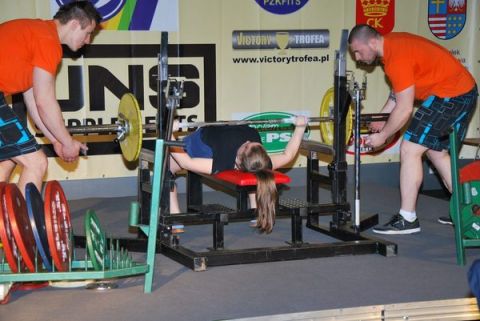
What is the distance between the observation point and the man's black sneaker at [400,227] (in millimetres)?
5348

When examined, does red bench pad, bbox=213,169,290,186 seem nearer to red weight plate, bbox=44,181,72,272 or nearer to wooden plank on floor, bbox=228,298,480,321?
red weight plate, bbox=44,181,72,272

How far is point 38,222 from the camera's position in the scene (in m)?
3.82

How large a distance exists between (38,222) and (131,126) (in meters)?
0.93

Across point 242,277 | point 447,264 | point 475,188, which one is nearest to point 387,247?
point 447,264

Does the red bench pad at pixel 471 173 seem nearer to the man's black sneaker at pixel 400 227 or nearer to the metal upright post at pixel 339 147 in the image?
the man's black sneaker at pixel 400 227

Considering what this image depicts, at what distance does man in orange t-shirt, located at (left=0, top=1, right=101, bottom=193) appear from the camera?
4254 mm

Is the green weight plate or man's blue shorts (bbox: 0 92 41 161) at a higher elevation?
man's blue shorts (bbox: 0 92 41 161)

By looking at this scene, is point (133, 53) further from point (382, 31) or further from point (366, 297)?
point (366, 297)

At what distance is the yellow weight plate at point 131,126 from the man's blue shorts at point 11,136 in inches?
21.9

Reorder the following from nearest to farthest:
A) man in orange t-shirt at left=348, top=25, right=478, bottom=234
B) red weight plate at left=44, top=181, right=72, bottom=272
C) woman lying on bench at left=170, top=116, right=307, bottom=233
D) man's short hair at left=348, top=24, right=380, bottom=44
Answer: red weight plate at left=44, top=181, right=72, bottom=272 < woman lying on bench at left=170, top=116, right=307, bottom=233 < man in orange t-shirt at left=348, top=25, right=478, bottom=234 < man's short hair at left=348, top=24, right=380, bottom=44

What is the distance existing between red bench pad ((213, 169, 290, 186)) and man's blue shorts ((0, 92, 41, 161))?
118 centimetres

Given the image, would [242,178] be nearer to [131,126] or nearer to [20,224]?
[131,126]

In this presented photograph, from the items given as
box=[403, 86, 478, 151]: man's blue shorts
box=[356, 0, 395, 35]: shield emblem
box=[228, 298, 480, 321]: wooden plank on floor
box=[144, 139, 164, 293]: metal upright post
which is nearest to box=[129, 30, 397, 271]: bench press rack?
box=[144, 139, 164, 293]: metal upright post

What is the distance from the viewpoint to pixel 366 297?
3967mm
